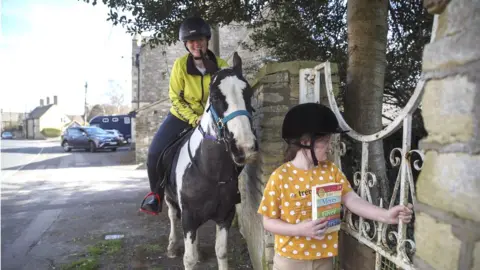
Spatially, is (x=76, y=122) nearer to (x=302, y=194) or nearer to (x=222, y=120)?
(x=222, y=120)

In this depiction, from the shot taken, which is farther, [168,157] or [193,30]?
[168,157]

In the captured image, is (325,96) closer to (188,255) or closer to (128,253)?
(188,255)

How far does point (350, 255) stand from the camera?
2.54 meters

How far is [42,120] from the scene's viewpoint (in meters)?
59.3

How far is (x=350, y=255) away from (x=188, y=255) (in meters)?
1.69

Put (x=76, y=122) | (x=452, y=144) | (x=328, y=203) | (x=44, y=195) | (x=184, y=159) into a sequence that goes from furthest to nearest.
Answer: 1. (x=76, y=122)
2. (x=44, y=195)
3. (x=184, y=159)
4. (x=328, y=203)
5. (x=452, y=144)

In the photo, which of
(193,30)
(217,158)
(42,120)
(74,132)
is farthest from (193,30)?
(42,120)

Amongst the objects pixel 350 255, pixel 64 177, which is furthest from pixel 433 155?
pixel 64 177

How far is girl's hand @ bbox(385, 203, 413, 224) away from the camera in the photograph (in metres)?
1.72

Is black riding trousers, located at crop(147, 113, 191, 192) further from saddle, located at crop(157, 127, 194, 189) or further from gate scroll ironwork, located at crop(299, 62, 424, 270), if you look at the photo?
gate scroll ironwork, located at crop(299, 62, 424, 270)

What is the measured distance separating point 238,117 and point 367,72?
5.29 feet

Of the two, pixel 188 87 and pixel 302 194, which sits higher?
pixel 188 87

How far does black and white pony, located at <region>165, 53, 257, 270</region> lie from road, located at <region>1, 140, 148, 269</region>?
2584 mm

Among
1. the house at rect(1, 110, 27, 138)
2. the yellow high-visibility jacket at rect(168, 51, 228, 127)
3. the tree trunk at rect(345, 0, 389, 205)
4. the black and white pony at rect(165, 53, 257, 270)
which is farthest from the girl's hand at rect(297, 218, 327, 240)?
the house at rect(1, 110, 27, 138)
